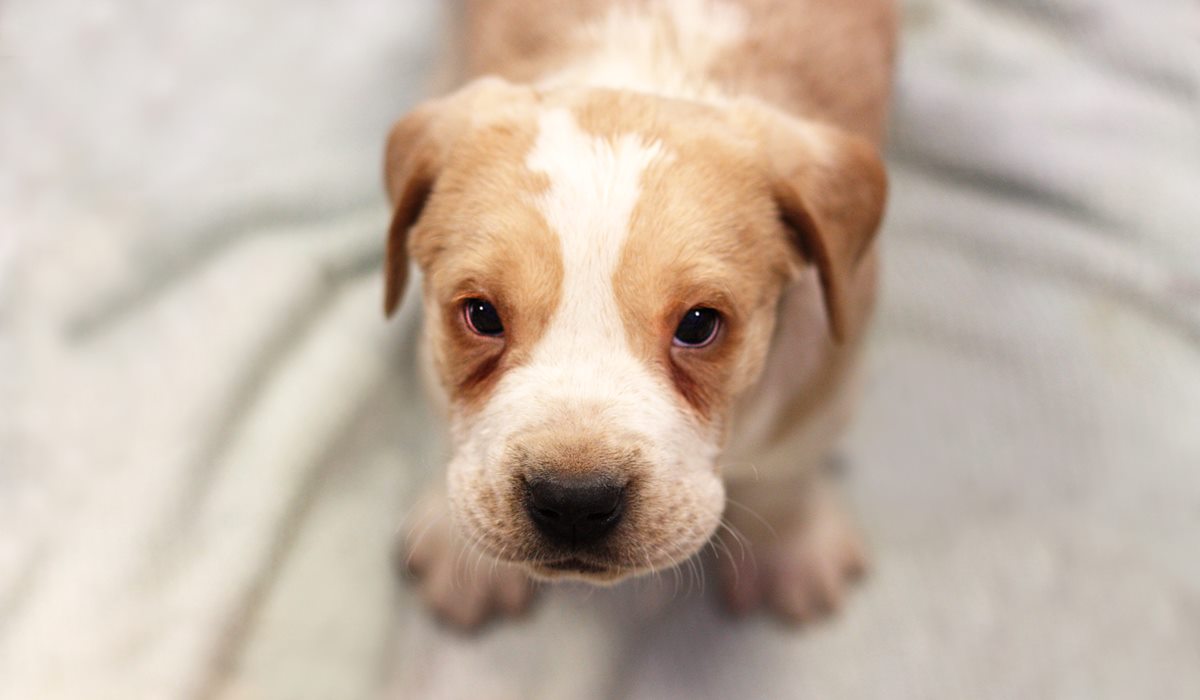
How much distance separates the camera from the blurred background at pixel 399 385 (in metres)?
2.54

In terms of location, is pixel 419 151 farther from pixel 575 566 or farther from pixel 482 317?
pixel 575 566

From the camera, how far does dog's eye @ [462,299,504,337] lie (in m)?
1.85

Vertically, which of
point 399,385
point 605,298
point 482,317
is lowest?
point 399,385

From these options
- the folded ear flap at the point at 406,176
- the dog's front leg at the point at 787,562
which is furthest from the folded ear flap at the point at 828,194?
the dog's front leg at the point at 787,562

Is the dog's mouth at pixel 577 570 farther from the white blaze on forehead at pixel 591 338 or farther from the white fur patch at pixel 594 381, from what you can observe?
the white blaze on forehead at pixel 591 338

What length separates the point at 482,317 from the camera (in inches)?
73.6

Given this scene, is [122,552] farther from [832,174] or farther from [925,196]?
[925,196]

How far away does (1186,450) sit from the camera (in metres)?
2.92

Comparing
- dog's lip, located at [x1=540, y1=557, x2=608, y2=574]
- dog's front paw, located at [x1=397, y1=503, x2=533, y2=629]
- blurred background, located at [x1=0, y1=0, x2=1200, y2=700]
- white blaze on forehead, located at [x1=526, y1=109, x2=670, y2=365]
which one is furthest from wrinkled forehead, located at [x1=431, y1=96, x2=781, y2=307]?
blurred background, located at [x1=0, y1=0, x2=1200, y2=700]

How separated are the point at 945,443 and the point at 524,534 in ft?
5.53

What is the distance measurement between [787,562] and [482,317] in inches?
49.1

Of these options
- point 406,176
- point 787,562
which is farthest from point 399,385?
point 787,562

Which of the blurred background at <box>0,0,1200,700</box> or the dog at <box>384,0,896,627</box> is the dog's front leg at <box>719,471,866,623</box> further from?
the dog at <box>384,0,896,627</box>

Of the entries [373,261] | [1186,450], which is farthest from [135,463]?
[1186,450]
